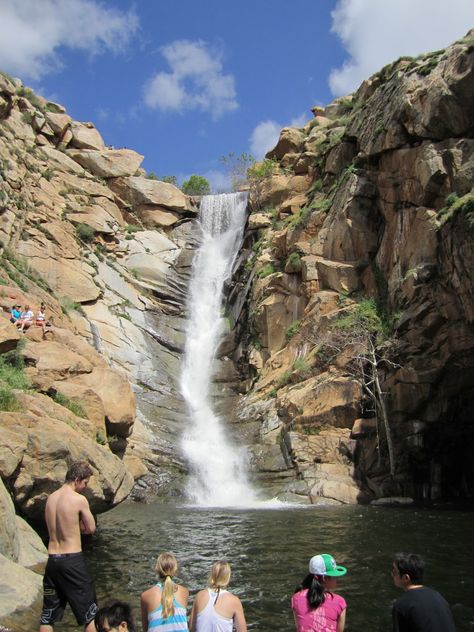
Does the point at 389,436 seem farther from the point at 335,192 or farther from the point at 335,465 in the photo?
the point at 335,192

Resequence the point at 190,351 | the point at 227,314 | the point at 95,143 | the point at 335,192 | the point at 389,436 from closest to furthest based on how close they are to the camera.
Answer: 1. the point at 389,436
2. the point at 335,192
3. the point at 190,351
4. the point at 227,314
5. the point at 95,143

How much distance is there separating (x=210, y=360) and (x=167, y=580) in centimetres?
3219

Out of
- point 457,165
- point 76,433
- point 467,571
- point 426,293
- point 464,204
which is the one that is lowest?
point 467,571

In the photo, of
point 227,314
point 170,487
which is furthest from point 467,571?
point 227,314

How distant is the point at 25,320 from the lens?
20.0 meters

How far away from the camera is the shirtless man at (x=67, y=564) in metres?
6.21

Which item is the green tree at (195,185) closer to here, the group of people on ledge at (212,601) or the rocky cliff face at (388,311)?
the rocky cliff face at (388,311)

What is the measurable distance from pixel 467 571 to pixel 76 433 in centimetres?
896

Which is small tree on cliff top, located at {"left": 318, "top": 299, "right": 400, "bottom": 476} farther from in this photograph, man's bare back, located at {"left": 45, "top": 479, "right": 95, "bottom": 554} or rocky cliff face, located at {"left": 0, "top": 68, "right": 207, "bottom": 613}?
man's bare back, located at {"left": 45, "top": 479, "right": 95, "bottom": 554}

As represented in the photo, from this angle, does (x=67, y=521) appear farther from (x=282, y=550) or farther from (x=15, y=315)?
(x=15, y=315)

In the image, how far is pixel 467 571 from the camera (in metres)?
11.1

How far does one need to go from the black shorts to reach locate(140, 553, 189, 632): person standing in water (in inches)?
44.1

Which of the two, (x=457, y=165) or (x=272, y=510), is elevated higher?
(x=457, y=165)

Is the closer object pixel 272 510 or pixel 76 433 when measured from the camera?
pixel 76 433
